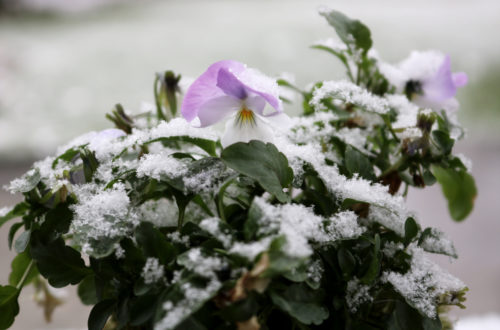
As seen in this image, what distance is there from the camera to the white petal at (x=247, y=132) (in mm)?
407

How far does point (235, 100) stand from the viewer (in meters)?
0.39

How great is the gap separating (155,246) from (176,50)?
213cm

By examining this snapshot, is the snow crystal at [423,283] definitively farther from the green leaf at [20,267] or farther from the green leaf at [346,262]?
the green leaf at [20,267]

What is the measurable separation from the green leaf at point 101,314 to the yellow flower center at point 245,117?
0.16 meters

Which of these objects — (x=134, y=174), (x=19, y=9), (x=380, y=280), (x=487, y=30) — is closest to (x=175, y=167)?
(x=134, y=174)

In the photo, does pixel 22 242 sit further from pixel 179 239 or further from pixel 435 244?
pixel 435 244

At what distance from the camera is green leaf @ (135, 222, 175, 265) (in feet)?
1.16

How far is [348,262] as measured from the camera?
0.37 metres

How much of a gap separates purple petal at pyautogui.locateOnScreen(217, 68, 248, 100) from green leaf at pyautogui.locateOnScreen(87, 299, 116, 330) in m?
0.17

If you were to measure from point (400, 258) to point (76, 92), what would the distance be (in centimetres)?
202

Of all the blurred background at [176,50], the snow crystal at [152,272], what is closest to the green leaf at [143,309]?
the snow crystal at [152,272]

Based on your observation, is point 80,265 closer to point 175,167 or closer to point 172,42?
point 175,167

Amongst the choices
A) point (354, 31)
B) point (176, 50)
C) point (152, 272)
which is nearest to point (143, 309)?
point (152, 272)

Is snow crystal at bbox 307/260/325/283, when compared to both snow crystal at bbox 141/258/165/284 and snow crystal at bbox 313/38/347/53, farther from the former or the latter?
snow crystal at bbox 313/38/347/53
